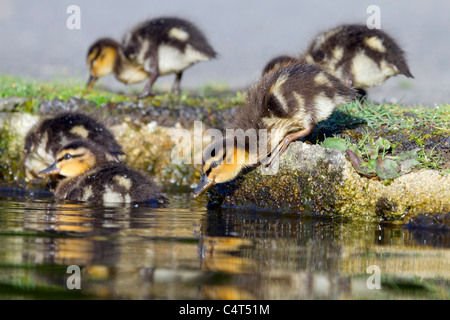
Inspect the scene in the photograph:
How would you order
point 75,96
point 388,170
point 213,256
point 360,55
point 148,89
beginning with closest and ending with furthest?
point 213,256
point 388,170
point 360,55
point 75,96
point 148,89

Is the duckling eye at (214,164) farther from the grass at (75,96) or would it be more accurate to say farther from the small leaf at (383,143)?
the grass at (75,96)

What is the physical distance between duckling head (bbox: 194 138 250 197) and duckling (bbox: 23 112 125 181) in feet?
4.43

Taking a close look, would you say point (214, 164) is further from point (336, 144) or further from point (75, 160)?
point (75, 160)

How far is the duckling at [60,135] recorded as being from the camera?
558 cm

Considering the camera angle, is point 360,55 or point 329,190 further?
point 360,55

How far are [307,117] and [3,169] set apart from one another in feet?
10.5

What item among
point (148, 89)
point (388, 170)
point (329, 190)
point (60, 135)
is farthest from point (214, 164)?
point (148, 89)

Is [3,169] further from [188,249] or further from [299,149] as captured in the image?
[188,249]

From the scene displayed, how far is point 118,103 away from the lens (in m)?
6.55

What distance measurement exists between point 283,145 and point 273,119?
0.61 ft

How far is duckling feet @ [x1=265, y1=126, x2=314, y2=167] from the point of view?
4395mm

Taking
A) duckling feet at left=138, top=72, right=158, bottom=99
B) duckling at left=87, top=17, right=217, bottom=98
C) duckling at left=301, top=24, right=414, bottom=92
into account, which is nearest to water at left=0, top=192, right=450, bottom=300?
duckling at left=301, top=24, right=414, bottom=92

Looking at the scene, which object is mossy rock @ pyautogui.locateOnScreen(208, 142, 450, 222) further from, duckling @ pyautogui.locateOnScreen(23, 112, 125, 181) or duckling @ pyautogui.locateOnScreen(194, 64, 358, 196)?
duckling @ pyautogui.locateOnScreen(23, 112, 125, 181)

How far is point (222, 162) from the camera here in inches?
169
